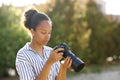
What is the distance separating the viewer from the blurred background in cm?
1058

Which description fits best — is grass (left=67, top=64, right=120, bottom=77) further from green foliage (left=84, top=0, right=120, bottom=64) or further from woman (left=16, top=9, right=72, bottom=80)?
woman (left=16, top=9, right=72, bottom=80)

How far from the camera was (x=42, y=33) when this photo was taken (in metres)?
2.88

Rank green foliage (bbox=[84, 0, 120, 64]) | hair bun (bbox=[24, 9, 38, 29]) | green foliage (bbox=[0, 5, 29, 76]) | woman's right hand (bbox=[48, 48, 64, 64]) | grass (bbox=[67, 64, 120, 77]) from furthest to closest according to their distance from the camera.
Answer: green foliage (bbox=[84, 0, 120, 64]), grass (bbox=[67, 64, 120, 77]), green foliage (bbox=[0, 5, 29, 76]), hair bun (bbox=[24, 9, 38, 29]), woman's right hand (bbox=[48, 48, 64, 64])

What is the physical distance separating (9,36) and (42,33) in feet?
25.5

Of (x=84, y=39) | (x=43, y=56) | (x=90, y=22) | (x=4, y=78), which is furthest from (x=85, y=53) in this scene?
(x=43, y=56)

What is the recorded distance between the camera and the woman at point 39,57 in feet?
9.18

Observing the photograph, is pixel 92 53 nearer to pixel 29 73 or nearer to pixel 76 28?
pixel 76 28

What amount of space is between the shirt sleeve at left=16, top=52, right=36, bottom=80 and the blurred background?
642cm

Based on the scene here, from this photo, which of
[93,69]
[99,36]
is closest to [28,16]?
[93,69]

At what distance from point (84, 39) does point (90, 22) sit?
1278 millimetres

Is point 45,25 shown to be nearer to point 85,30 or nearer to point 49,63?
point 49,63

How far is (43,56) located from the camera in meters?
3.03

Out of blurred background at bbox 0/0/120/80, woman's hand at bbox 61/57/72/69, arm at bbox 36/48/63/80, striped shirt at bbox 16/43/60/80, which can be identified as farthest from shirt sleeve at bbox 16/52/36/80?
blurred background at bbox 0/0/120/80

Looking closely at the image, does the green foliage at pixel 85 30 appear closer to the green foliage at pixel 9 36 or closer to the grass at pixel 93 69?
the grass at pixel 93 69
